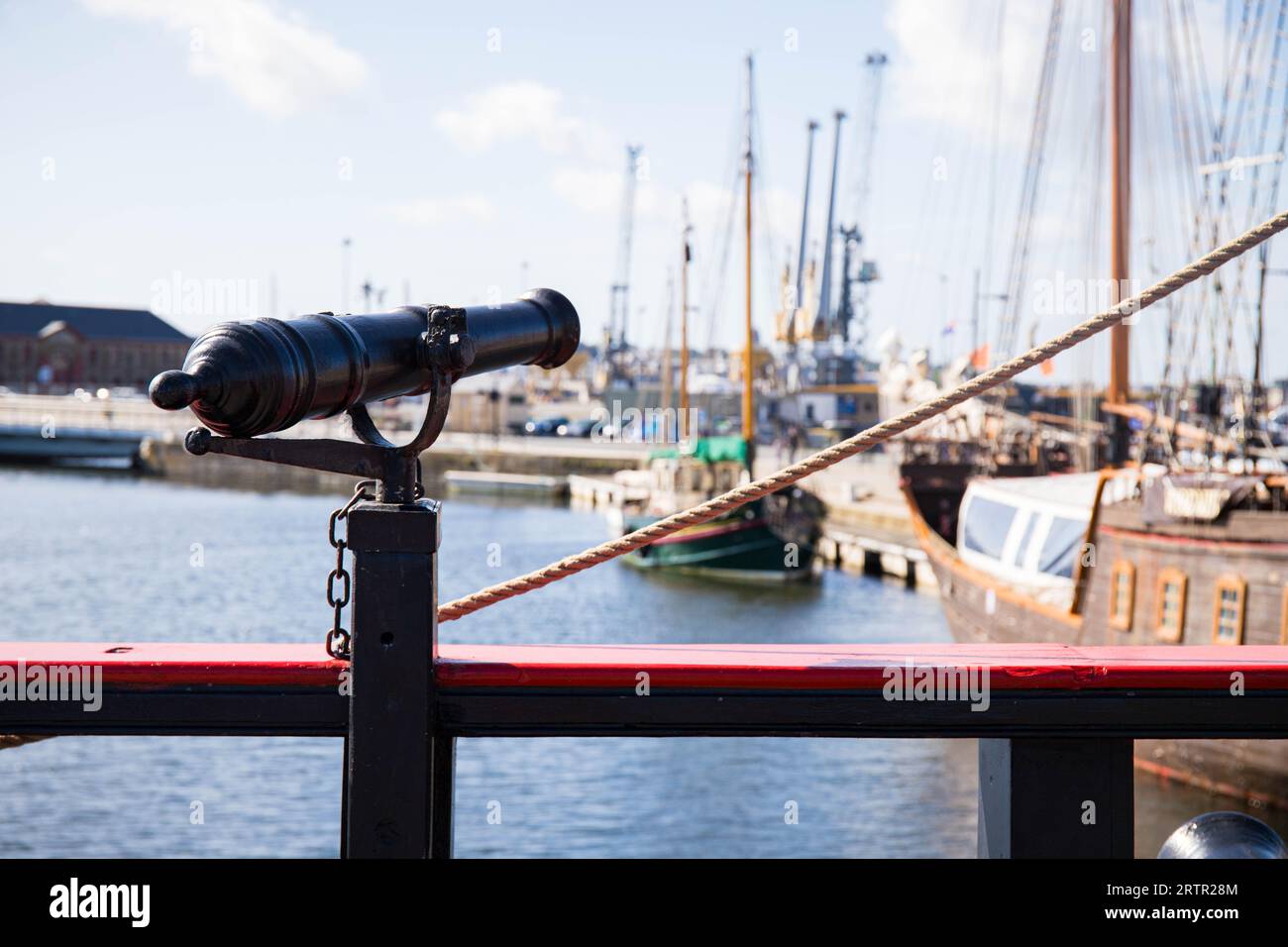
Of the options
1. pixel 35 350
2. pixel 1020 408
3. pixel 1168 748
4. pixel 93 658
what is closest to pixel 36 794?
pixel 1168 748

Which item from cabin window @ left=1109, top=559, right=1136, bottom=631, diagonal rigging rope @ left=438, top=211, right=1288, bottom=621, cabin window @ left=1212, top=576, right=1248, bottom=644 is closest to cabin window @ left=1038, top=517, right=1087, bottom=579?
cabin window @ left=1109, top=559, right=1136, bottom=631

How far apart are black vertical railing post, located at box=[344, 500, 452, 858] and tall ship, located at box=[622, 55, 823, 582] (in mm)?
40906

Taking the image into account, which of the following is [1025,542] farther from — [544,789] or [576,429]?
[576,429]

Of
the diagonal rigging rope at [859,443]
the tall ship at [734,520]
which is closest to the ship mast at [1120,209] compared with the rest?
the tall ship at [734,520]

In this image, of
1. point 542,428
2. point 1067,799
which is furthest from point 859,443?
point 542,428

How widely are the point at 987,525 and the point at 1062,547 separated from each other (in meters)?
3.73

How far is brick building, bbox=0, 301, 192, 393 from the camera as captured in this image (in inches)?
5305

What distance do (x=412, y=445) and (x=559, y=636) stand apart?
3076cm

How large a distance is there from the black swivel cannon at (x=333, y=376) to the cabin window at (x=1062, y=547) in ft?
61.4

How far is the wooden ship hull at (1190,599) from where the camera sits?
1614 centimetres

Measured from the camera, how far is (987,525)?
25.1m

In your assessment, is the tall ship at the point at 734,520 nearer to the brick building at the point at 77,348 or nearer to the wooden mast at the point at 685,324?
the wooden mast at the point at 685,324

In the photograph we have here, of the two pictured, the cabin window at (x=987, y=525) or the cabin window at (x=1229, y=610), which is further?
the cabin window at (x=987, y=525)

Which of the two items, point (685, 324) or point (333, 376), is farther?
point (685, 324)
